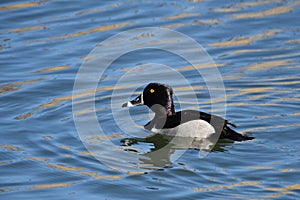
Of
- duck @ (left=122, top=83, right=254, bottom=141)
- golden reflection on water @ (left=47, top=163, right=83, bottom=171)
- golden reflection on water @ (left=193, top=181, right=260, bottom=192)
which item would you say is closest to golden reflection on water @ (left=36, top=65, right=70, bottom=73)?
duck @ (left=122, top=83, right=254, bottom=141)

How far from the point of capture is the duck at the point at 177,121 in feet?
37.1

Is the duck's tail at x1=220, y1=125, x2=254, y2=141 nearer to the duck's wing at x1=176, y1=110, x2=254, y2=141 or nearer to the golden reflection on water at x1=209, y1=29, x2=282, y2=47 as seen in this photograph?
the duck's wing at x1=176, y1=110, x2=254, y2=141

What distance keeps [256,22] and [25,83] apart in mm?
5941

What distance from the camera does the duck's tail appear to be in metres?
11.1

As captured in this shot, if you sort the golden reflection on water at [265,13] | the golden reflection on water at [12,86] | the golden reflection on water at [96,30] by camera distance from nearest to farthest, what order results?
the golden reflection on water at [12,86] < the golden reflection on water at [96,30] < the golden reflection on water at [265,13]

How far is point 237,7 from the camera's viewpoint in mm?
18203

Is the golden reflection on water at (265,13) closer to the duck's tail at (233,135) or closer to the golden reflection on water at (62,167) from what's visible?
the duck's tail at (233,135)

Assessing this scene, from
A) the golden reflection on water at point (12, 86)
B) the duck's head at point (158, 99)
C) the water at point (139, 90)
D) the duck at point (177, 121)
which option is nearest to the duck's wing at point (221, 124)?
the duck at point (177, 121)

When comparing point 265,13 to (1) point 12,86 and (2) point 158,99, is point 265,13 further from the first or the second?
(1) point 12,86

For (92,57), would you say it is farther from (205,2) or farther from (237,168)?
(237,168)

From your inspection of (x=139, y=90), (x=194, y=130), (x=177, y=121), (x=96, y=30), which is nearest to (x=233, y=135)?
(x=194, y=130)

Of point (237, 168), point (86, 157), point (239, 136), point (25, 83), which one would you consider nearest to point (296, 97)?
point (239, 136)

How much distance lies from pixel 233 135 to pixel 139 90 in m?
3.20

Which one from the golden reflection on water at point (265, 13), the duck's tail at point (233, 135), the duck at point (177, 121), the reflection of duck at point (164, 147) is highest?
the golden reflection on water at point (265, 13)
